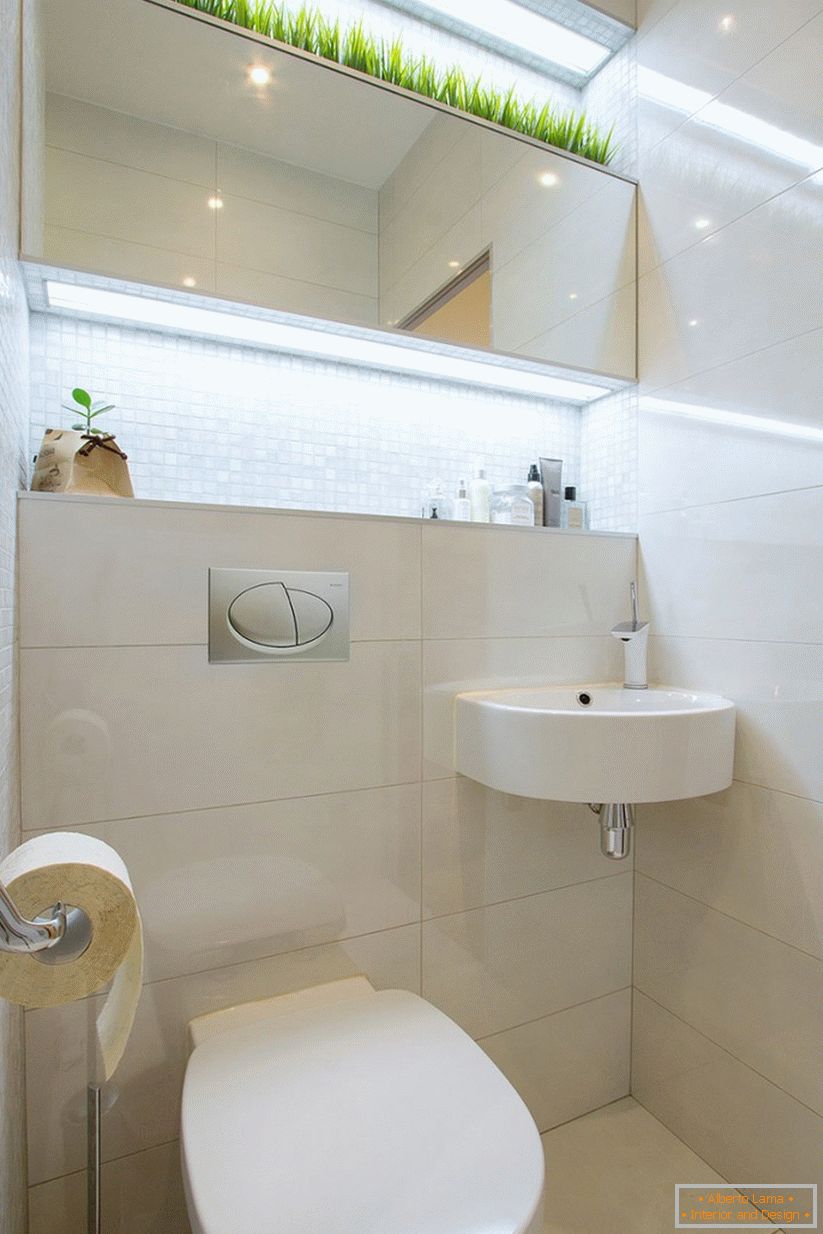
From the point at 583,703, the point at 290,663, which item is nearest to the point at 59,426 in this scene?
the point at 290,663

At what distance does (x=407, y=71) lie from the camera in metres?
1.44

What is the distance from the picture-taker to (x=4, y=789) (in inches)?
33.7

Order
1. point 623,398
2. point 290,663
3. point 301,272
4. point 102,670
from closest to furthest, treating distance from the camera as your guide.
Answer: point 102,670, point 290,663, point 301,272, point 623,398

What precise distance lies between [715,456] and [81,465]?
3.91 ft

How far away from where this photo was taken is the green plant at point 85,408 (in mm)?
1159

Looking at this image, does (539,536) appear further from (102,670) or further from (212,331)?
(102,670)

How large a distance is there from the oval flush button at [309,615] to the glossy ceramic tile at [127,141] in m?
0.76

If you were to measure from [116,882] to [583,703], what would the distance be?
1088 mm

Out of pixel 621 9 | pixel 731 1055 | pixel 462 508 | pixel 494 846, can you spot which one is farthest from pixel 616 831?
pixel 621 9

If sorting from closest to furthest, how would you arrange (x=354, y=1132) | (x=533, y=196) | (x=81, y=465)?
(x=354, y=1132), (x=81, y=465), (x=533, y=196)

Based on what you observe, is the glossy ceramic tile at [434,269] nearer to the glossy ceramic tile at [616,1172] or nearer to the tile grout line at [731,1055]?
the tile grout line at [731,1055]

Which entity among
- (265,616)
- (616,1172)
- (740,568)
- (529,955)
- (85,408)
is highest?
(85,408)

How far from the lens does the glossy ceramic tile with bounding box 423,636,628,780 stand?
4.41 ft

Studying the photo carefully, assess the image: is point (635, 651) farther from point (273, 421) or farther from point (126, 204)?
point (126, 204)
